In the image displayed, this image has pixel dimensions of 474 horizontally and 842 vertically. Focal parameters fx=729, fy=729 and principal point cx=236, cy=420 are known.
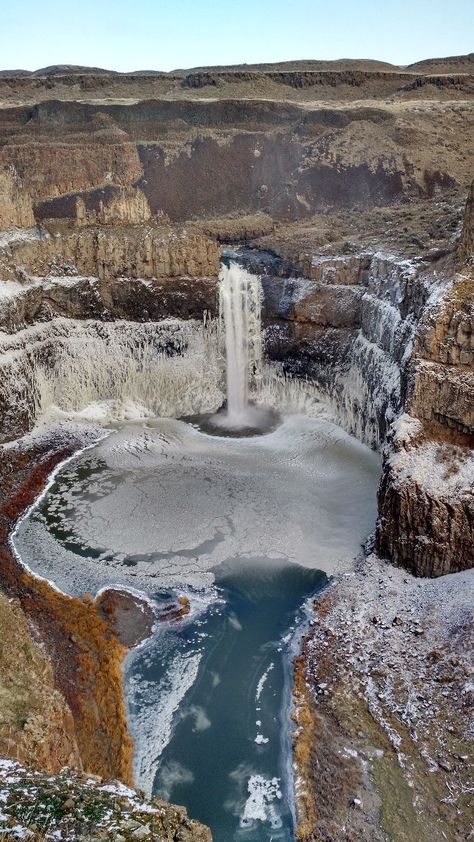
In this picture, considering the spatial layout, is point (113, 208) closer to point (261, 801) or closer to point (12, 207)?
point (12, 207)

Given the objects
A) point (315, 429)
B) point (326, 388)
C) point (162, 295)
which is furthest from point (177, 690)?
point (162, 295)

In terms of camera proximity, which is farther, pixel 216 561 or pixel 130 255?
Answer: pixel 130 255

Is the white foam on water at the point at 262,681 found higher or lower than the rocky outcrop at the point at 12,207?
lower

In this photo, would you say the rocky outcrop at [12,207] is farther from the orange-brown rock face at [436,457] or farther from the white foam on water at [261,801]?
the white foam on water at [261,801]

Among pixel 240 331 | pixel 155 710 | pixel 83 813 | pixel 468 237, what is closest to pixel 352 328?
pixel 240 331

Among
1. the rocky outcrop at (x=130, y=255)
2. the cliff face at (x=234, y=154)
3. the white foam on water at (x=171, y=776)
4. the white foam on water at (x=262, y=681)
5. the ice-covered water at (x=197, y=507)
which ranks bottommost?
the white foam on water at (x=171, y=776)

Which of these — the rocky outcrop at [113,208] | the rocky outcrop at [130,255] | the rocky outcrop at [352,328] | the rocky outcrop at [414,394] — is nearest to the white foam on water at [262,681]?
the rocky outcrop at [414,394]

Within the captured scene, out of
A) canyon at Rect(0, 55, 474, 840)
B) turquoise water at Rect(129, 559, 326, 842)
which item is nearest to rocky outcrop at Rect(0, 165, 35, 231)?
canyon at Rect(0, 55, 474, 840)

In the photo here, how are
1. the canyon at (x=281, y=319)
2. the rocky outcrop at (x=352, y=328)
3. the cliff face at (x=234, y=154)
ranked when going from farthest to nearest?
the cliff face at (x=234, y=154) < the rocky outcrop at (x=352, y=328) < the canyon at (x=281, y=319)
